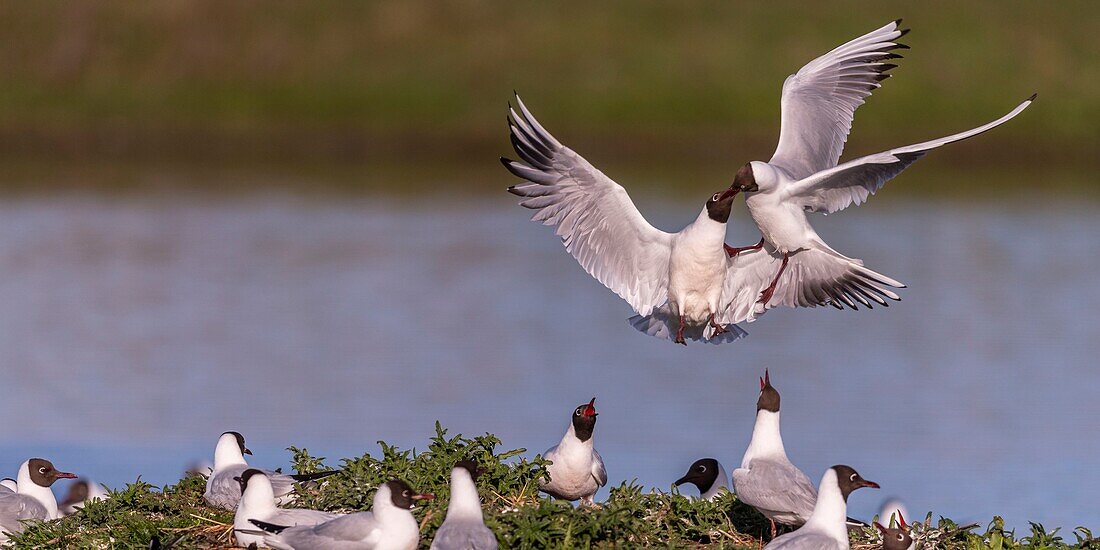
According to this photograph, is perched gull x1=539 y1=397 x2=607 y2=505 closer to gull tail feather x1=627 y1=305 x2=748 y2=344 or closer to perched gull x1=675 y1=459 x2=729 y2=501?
perched gull x1=675 y1=459 x2=729 y2=501

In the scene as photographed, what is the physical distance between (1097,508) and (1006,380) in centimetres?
468

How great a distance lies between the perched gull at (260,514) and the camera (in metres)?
8.71

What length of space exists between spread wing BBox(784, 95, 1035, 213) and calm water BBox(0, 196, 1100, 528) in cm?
263

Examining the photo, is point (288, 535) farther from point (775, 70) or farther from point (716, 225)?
point (775, 70)

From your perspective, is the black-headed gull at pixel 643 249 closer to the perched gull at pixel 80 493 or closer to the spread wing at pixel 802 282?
the spread wing at pixel 802 282

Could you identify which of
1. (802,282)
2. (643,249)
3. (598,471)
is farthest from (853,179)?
(598,471)

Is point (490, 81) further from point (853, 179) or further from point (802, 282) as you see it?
point (853, 179)

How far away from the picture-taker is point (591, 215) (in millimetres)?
11273

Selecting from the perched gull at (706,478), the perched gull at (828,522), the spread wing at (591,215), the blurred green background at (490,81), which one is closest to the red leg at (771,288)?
the spread wing at (591,215)

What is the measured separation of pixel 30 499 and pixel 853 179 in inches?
203

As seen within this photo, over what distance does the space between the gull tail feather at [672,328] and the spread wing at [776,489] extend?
2.03 meters

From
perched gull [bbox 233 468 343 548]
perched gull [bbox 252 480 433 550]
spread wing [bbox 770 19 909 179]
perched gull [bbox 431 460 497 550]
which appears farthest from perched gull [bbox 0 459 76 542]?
spread wing [bbox 770 19 909 179]

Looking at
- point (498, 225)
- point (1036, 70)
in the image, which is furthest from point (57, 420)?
point (1036, 70)

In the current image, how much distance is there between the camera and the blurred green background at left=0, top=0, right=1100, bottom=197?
129 ft
